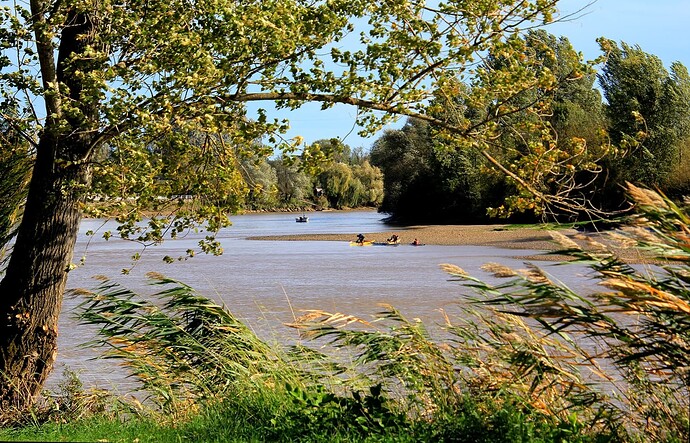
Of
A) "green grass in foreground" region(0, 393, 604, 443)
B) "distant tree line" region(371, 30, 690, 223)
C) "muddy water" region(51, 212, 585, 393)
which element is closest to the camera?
"green grass in foreground" region(0, 393, 604, 443)

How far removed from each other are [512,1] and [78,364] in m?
8.79

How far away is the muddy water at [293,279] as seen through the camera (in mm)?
16078

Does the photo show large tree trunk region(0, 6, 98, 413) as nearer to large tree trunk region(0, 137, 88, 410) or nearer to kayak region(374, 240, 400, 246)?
large tree trunk region(0, 137, 88, 410)

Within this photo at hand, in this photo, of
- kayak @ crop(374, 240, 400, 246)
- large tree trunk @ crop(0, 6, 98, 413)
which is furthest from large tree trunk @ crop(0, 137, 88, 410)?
kayak @ crop(374, 240, 400, 246)

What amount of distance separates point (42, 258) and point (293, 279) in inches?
821

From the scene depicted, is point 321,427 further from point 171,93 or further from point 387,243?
point 387,243

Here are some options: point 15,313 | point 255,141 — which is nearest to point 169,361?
point 15,313

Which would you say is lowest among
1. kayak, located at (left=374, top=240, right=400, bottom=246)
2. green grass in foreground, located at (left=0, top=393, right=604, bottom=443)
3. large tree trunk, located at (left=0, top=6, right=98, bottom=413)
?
kayak, located at (left=374, top=240, right=400, bottom=246)

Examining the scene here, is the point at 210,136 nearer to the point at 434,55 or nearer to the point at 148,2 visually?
the point at 148,2

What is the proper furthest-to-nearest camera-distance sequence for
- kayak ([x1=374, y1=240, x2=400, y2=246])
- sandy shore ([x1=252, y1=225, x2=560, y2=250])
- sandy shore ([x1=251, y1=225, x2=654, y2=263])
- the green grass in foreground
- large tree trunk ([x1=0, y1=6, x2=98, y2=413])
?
kayak ([x1=374, y1=240, x2=400, y2=246])
sandy shore ([x1=252, y1=225, x2=560, y2=250])
sandy shore ([x1=251, y1=225, x2=654, y2=263])
large tree trunk ([x1=0, y1=6, x2=98, y2=413])
the green grass in foreground

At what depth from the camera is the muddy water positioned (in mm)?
16078

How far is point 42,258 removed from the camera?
9391 millimetres

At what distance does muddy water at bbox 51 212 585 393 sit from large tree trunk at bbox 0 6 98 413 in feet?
4.98

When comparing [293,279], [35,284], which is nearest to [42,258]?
[35,284]
